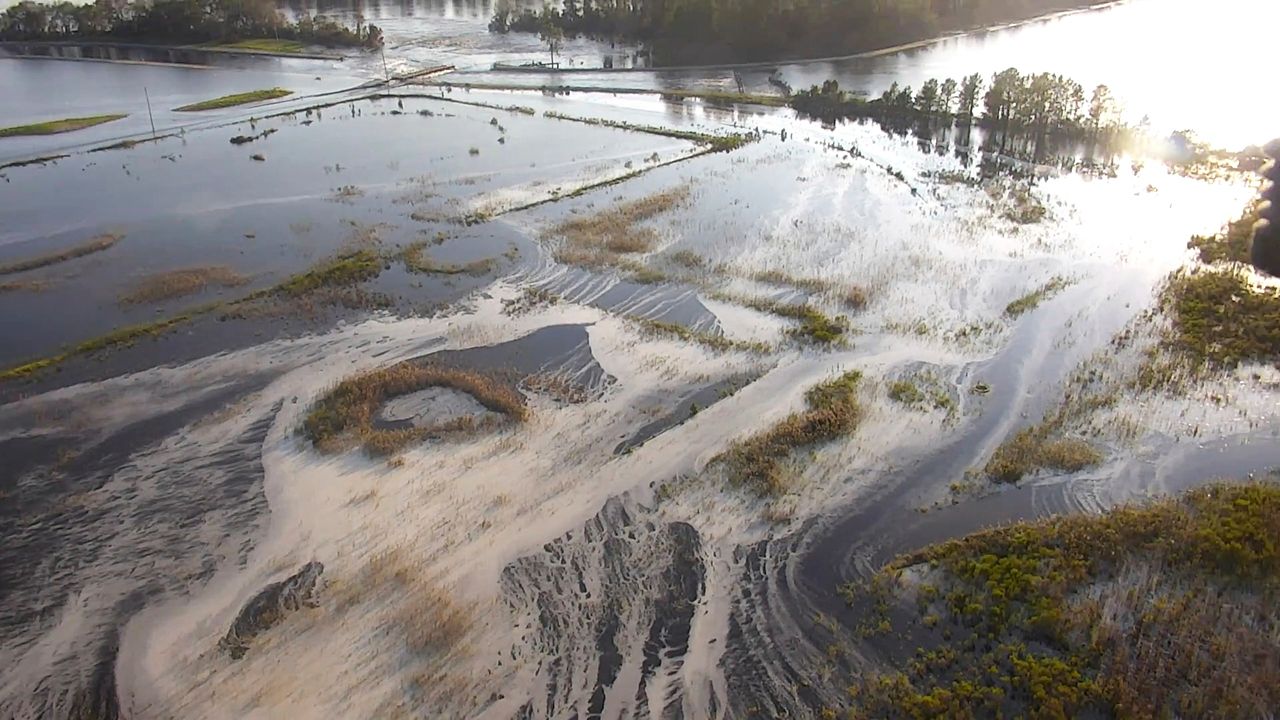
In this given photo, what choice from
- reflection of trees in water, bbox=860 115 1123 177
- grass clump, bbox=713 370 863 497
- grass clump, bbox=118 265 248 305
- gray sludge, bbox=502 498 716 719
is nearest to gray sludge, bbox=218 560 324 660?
gray sludge, bbox=502 498 716 719

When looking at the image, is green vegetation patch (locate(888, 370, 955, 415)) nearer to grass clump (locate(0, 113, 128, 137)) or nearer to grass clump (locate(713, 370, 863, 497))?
grass clump (locate(713, 370, 863, 497))

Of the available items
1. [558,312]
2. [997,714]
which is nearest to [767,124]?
[558,312]

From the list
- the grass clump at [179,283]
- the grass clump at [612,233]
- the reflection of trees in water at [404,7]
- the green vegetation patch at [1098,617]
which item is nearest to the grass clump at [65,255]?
the grass clump at [179,283]

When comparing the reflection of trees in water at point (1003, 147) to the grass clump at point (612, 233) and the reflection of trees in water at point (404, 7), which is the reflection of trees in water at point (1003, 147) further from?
the reflection of trees in water at point (404, 7)

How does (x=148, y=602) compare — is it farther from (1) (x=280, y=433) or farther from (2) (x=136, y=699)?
(1) (x=280, y=433)

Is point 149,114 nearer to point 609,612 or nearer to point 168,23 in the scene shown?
point 168,23

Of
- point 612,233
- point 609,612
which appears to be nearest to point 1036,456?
point 609,612

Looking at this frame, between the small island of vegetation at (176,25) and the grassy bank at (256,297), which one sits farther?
the small island of vegetation at (176,25)
